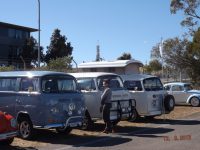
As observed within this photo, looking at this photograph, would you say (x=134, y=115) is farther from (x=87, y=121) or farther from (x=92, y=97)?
(x=87, y=121)

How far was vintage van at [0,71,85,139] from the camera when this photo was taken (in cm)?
1245

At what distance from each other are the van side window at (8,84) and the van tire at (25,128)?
3.49ft

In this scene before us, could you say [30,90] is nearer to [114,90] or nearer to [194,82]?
[114,90]

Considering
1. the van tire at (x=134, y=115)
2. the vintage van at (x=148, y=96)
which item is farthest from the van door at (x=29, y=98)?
the vintage van at (x=148, y=96)

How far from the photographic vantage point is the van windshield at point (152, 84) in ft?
59.0

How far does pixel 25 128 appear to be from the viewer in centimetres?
1284

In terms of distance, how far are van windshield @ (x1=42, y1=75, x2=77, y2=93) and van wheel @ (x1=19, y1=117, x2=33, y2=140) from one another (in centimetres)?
107

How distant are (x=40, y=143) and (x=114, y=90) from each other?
411 centimetres

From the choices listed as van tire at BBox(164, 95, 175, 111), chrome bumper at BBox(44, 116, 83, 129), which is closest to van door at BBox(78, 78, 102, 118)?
chrome bumper at BBox(44, 116, 83, 129)

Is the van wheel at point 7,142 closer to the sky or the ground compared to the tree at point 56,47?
closer to the ground

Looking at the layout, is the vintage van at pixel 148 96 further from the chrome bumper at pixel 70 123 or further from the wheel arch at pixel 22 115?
the wheel arch at pixel 22 115

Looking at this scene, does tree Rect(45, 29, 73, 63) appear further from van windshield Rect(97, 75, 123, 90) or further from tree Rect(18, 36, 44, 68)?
van windshield Rect(97, 75, 123, 90)

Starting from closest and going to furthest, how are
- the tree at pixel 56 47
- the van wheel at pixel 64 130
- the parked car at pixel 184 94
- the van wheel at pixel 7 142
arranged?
1. the van wheel at pixel 7 142
2. the van wheel at pixel 64 130
3. the parked car at pixel 184 94
4. the tree at pixel 56 47

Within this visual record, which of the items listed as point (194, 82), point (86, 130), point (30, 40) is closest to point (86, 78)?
point (86, 130)
